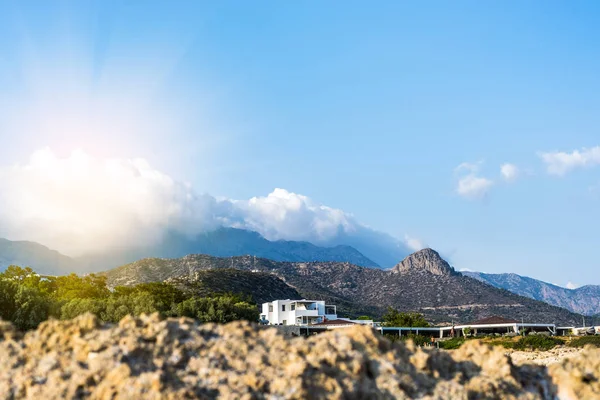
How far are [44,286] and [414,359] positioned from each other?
8387cm

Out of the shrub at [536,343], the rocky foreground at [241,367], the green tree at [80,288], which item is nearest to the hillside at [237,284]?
the green tree at [80,288]

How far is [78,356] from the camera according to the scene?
21.8 ft

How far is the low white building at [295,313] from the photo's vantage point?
91938 mm

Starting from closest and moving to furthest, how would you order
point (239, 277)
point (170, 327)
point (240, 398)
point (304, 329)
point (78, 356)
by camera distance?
point (240, 398)
point (78, 356)
point (170, 327)
point (304, 329)
point (239, 277)

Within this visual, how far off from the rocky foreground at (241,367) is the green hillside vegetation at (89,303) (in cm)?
1715

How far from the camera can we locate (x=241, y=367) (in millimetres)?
6633

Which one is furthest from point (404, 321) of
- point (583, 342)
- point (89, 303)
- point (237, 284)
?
point (89, 303)

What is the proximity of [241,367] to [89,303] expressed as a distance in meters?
50.2

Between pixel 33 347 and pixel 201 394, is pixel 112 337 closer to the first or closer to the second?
pixel 33 347

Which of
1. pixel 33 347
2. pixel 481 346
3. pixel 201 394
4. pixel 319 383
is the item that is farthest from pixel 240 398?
pixel 481 346

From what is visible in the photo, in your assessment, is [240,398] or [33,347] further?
[33,347]

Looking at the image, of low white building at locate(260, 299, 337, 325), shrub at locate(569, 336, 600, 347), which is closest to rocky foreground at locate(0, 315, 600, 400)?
→ shrub at locate(569, 336, 600, 347)

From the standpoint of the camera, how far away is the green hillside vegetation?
4472cm

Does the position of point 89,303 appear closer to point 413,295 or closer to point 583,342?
point 583,342
